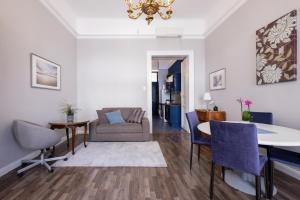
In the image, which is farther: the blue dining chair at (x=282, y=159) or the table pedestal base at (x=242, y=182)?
the table pedestal base at (x=242, y=182)

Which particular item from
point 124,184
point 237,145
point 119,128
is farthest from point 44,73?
point 237,145

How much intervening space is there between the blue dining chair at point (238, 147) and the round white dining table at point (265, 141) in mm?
116

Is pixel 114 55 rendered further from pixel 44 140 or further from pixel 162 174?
pixel 162 174

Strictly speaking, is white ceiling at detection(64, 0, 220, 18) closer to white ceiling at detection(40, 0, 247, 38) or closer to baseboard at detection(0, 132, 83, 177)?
white ceiling at detection(40, 0, 247, 38)

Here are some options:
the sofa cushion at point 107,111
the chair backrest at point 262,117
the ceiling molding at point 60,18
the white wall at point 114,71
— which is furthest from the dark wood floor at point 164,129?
the ceiling molding at point 60,18

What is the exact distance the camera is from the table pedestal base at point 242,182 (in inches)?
77.1

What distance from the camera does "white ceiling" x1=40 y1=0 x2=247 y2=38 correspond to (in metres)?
4.04

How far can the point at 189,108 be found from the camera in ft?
16.6

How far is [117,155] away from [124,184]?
1.06 metres

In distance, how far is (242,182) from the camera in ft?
7.00

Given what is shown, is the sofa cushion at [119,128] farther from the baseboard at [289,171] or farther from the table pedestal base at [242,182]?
the baseboard at [289,171]

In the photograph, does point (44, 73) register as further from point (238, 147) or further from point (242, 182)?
point (242, 182)

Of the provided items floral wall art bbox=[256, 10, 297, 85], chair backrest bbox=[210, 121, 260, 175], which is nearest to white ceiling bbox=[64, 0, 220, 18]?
floral wall art bbox=[256, 10, 297, 85]

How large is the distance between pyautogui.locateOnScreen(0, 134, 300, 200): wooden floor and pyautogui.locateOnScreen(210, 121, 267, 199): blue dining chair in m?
0.48
